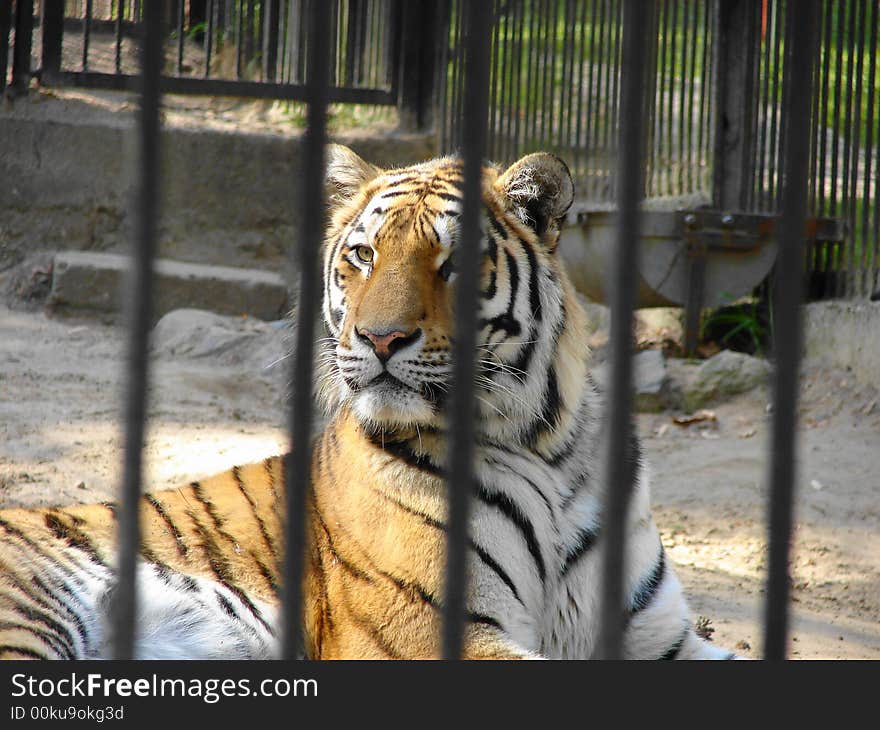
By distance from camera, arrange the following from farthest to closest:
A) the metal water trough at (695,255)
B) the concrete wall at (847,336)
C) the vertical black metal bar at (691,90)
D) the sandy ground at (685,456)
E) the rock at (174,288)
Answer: the rock at (174,288) → the vertical black metal bar at (691,90) → the metal water trough at (695,255) → the concrete wall at (847,336) → the sandy ground at (685,456)

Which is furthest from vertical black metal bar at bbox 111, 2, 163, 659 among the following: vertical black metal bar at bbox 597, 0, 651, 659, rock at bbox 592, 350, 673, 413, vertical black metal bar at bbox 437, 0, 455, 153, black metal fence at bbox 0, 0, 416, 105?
vertical black metal bar at bbox 437, 0, 455, 153

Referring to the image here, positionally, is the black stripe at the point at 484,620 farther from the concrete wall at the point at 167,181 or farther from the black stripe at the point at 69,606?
the concrete wall at the point at 167,181

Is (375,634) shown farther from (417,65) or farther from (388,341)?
(417,65)

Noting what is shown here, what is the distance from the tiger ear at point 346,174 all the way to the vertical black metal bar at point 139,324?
95.6 inches

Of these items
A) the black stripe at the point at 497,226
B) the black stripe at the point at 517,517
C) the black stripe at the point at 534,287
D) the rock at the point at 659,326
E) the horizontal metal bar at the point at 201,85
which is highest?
the horizontal metal bar at the point at 201,85

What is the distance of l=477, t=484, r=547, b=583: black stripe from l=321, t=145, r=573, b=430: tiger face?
0.74 ft

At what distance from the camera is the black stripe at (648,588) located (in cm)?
330

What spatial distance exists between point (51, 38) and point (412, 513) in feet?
25.0

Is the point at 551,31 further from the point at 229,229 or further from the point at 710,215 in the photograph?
the point at 229,229

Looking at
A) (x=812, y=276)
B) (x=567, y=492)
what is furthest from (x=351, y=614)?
(x=812, y=276)

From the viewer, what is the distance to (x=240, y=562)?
3.42 metres

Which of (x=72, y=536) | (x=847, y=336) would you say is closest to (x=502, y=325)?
(x=72, y=536)

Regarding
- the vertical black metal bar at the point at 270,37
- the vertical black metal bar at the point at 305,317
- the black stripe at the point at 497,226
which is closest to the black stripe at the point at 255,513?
the black stripe at the point at 497,226
